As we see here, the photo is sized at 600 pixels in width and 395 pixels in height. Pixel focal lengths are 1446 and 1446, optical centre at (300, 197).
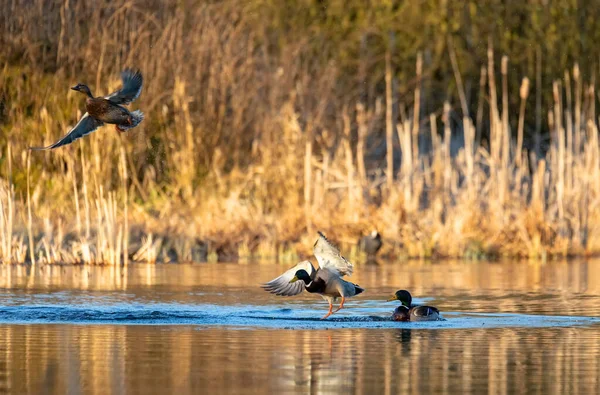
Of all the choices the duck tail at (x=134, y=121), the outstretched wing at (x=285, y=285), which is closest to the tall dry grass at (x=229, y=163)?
the duck tail at (x=134, y=121)

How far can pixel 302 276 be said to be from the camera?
12398 mm

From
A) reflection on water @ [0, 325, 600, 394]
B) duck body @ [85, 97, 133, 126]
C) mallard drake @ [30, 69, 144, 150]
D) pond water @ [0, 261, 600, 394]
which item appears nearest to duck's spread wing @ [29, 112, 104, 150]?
mallard drake @ [30, 69, 144, 150]

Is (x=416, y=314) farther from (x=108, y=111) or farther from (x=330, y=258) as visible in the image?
(x=108, y=111)

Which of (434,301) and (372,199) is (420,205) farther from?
(434,301)

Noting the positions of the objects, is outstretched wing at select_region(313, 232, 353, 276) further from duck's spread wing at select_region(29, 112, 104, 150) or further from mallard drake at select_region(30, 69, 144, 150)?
duck's spread wing at select_region(29, 112, 104, 150)

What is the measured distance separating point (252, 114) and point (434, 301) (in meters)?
10.00

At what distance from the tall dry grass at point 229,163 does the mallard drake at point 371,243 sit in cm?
19

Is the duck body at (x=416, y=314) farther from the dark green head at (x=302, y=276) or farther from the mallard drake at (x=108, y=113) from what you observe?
the mallard drake at (x=108, y=113)

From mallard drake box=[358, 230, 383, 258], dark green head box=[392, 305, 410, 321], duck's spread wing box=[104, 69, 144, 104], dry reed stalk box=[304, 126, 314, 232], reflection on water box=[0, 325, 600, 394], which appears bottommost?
reflection on water box=[0, 325, 600, 394]

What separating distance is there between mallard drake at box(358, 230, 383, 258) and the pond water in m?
3.16

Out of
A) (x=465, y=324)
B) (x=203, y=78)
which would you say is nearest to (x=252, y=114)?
(x=203, y=78)

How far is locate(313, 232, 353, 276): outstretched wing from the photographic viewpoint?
41.2 ft

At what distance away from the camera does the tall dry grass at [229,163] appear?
825 inches

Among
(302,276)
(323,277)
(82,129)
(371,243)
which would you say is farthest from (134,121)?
(371,243)
